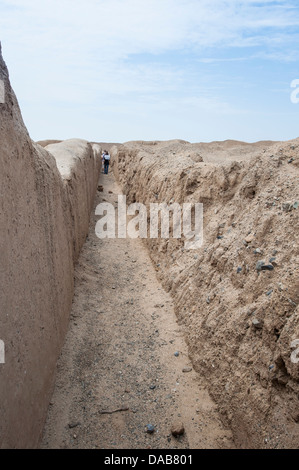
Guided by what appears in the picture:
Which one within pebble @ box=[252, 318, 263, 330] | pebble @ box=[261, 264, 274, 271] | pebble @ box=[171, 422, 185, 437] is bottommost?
pebble @ box=[171, 422, 185, 437]

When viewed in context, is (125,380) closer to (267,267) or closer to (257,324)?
(257,324)

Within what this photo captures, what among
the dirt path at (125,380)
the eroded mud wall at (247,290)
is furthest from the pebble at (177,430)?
the eroded mud wall at (247,290)

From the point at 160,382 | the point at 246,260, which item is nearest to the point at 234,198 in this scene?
the point at 246,260

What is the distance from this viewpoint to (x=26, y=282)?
3168mm

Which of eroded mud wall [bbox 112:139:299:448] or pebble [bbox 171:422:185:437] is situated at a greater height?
eroded mud wall [bbox 112:139:299:448]

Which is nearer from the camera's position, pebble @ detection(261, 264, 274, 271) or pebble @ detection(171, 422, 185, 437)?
pebble @ detection(171, 422, 185, 437)

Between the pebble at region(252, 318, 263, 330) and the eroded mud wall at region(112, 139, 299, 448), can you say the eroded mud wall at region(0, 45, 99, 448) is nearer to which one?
the eroded mud wall at region(112, 139, 299, 448)

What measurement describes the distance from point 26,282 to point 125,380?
69.8 inches

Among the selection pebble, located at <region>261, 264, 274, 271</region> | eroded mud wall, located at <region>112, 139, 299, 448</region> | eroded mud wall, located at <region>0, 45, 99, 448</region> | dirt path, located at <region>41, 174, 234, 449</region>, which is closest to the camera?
eroded mud wall, located at <region>0, 45, 99, 448</region>

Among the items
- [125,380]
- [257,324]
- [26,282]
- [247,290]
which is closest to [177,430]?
[125,380]

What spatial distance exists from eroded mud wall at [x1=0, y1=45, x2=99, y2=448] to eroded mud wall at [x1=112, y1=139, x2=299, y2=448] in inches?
66.9

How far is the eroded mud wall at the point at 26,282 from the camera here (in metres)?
2.68

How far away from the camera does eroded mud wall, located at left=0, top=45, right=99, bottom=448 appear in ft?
8.79

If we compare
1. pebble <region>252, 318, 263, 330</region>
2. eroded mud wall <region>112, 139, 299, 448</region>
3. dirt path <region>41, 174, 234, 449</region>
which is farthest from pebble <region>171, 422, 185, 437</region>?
pebble <region>252, 318, 263, 330</region>
